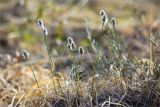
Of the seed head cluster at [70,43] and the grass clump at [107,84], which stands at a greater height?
the seed head cluster at [70,43]

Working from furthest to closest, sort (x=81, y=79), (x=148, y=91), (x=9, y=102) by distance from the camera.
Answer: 1. (x=9, y=102)
2. (x=81, y=79)
3. (x=148, y=91)

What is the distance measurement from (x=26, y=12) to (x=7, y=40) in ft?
2.12

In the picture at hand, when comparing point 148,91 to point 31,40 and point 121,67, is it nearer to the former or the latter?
point 121,67

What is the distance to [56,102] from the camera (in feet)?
9.17

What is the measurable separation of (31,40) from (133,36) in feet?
3.13

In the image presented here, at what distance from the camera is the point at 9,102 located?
3160 millimetres

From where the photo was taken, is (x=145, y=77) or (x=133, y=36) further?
(x=133, y=36)

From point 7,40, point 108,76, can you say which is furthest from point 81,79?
point 7,40

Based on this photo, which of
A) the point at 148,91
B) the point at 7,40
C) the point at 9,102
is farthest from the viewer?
the point at 7,40

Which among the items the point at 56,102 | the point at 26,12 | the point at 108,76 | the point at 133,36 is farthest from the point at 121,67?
the point at 26,12

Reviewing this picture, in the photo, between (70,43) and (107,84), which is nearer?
(70,43)

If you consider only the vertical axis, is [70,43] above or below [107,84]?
above

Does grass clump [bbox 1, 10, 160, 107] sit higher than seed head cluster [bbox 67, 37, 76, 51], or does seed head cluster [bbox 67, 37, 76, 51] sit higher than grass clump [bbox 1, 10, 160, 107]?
seed head cluster [bbox 67, 37, 76, 51]

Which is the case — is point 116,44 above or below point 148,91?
above
